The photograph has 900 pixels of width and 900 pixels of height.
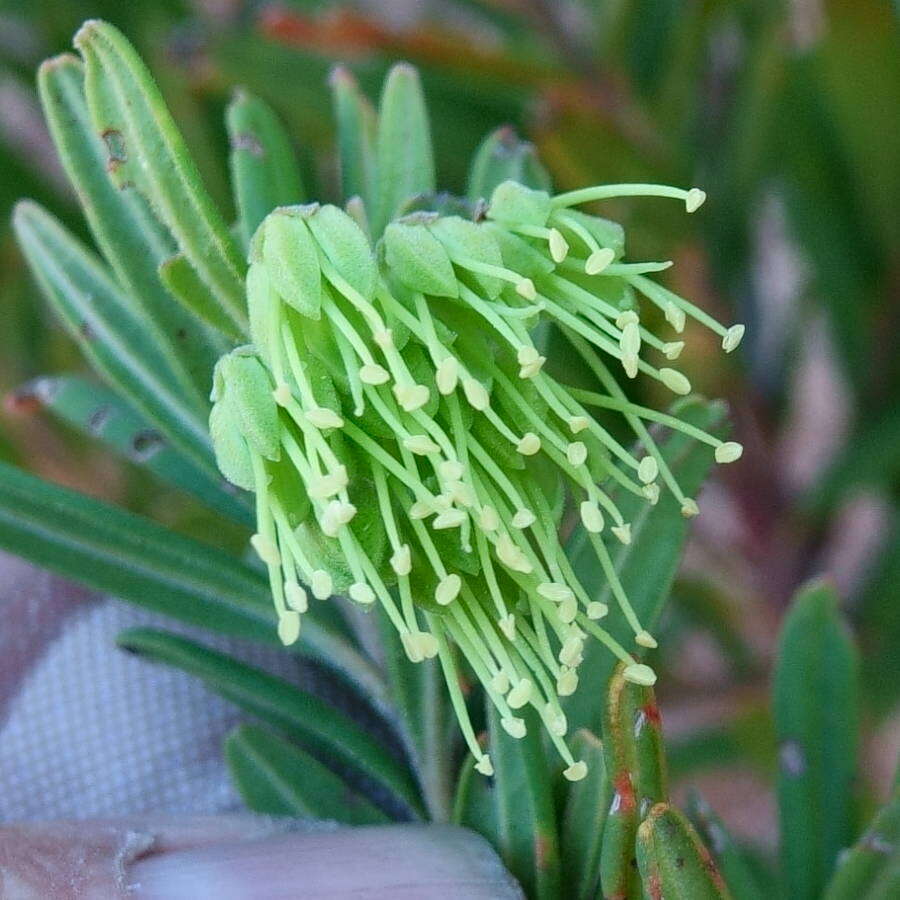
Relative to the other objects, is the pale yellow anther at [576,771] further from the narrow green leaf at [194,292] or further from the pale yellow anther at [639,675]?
the narrow green leaf at [194,292]

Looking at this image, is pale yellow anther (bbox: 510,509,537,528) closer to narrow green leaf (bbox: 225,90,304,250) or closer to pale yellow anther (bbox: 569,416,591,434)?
pale yellow anther (bbox: 569,416,591,434)

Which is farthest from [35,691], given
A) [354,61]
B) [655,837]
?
[354,61]

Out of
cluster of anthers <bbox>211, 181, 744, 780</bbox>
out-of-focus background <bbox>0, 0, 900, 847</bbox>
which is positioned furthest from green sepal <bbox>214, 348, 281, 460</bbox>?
out-of-focus background <bbox>0, 0, 900, 847</bbox>

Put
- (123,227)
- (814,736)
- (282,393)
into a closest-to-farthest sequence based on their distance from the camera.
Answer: (282,393), (123,227), (814,736)

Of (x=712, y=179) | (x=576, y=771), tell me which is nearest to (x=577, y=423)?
(x=576, y=771)

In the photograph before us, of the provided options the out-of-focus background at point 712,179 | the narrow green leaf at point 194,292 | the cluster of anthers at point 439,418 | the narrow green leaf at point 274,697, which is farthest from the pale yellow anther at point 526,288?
the out-of-focus background at point 712,179

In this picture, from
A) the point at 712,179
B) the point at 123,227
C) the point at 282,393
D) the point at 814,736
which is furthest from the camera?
the point at 712,179

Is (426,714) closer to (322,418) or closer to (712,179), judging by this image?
(322,418)

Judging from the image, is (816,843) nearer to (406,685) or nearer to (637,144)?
(406,685)
